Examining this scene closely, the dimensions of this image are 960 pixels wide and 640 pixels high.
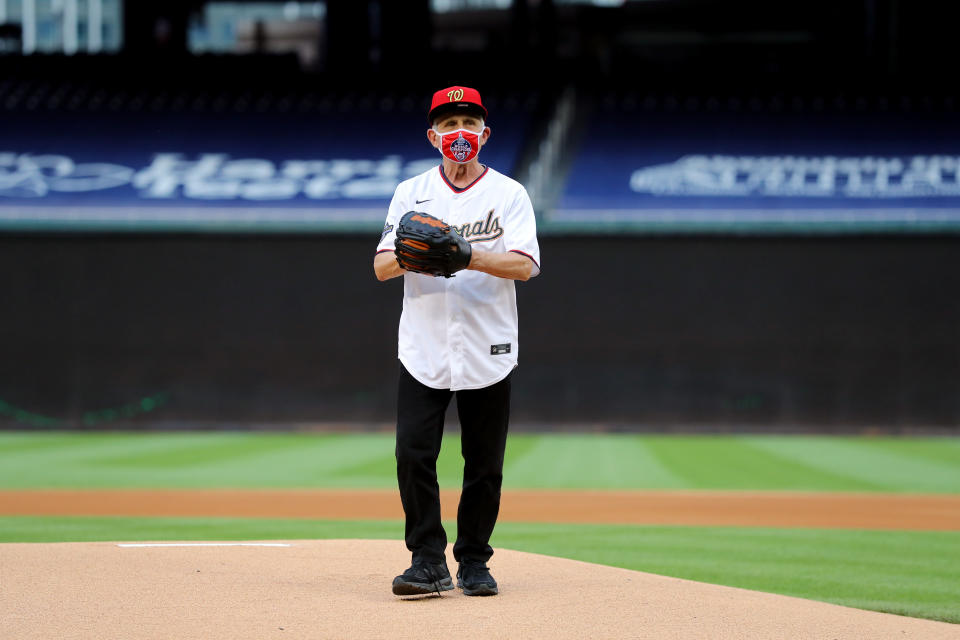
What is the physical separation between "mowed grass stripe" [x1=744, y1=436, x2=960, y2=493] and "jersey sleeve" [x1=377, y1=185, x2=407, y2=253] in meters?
7.11

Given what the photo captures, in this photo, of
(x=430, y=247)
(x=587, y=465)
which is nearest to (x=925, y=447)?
(x=587, y=465)

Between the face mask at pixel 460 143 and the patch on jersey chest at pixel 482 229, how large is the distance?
249mm

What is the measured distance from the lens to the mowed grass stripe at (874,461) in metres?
11.3

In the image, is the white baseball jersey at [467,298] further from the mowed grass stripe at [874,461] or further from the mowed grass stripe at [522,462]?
the mowed grass stripe at [874,461]

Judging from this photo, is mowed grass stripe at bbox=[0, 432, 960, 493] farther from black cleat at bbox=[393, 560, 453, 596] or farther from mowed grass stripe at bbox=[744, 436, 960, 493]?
black cleat at bbox=[393, 560, 453, 596]

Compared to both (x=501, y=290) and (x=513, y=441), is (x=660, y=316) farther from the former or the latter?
(x=501, y=290)

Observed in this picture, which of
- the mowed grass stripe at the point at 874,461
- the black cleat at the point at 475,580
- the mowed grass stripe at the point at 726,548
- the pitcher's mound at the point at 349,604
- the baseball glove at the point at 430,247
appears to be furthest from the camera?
the mowed grass stripe at the point at 874,461

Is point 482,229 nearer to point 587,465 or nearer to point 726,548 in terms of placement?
point 726,548

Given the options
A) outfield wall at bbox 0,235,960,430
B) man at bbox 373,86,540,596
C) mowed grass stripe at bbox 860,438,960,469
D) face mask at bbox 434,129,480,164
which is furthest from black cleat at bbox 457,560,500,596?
outfield wall at bbox 0,235,960,430

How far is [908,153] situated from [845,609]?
16040 millimetres

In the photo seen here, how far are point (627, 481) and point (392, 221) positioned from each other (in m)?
6.74

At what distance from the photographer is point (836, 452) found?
14500 millimetres

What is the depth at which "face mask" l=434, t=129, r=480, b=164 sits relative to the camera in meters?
4.93

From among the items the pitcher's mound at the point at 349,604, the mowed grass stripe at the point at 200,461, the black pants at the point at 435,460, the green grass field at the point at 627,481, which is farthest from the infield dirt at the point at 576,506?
the black pants at the point at 435,460
